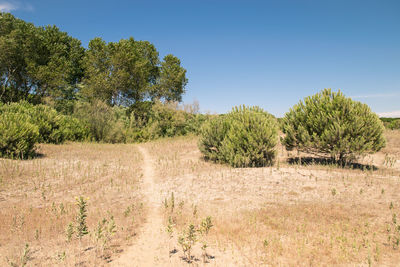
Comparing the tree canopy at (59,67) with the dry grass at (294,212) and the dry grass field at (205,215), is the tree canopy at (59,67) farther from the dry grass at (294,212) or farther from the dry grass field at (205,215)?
the dry grass at (294,212)

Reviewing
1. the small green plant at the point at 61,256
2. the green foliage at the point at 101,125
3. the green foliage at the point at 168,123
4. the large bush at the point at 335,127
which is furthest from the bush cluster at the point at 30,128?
the large bush at the point at 335,127

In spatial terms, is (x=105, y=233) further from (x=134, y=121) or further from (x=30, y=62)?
(x=30, y=62)

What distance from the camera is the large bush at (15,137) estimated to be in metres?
12.0

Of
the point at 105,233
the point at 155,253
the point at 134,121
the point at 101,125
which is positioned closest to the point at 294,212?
the point at 155,253

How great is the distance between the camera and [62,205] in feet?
22.3

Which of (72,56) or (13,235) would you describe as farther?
(72,56)

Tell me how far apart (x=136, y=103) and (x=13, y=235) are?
1154 inches

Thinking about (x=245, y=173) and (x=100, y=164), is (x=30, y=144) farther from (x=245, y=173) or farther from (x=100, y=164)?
(x=245, y=173)

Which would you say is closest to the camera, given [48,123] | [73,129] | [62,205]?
[62,205]

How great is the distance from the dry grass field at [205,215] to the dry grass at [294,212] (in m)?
0.02

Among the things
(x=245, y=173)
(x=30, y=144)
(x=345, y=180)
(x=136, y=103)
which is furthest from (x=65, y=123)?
(x=345, y=180)

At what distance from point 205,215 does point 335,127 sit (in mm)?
8104

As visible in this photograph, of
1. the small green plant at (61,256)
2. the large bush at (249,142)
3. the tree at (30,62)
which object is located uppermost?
the tree at (30,62)

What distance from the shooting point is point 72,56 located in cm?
3375
